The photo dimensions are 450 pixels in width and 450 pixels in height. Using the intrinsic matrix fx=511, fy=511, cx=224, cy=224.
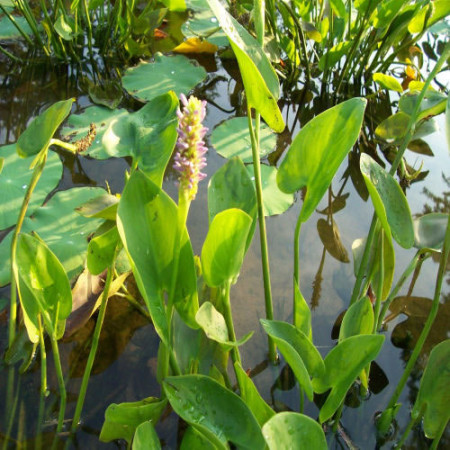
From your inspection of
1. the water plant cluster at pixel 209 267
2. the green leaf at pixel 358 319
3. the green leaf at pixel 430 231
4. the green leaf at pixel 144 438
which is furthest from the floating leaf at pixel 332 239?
the green leaf at pixel 144 438

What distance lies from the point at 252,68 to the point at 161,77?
1.19 metres

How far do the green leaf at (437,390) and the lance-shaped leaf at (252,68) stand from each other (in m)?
0.44

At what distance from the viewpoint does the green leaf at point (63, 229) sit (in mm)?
1136

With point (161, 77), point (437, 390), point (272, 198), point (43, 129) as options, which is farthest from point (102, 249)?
point (161, 77)

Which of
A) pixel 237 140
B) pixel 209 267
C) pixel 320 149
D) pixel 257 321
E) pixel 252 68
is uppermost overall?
pixel 252 68

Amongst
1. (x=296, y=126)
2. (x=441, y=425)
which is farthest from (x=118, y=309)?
(x=296, y=126)

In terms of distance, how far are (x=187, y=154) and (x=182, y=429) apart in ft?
1.90

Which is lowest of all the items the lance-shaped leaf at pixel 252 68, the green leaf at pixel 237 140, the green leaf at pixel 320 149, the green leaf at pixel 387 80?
the green leaf at pixel 237 140

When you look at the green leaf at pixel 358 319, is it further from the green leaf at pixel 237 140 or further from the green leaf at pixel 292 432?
the green leaf at pixel 237 140

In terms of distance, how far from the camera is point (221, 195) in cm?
87

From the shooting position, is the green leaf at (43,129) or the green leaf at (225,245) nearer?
the green leaf at (225,245)

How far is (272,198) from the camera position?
144cm

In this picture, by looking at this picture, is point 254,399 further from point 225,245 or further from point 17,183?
point 17,183

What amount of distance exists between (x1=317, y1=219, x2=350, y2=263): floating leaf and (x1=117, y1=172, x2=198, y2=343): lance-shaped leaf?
690mm
